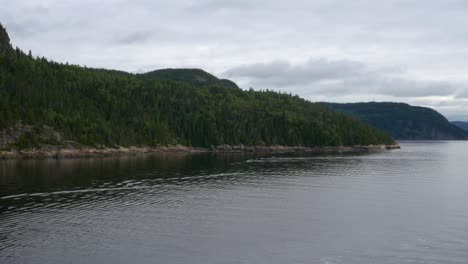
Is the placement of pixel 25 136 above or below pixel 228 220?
above

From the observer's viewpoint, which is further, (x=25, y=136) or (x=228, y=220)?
(x=25, y=136)

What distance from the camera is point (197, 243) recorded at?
167ft

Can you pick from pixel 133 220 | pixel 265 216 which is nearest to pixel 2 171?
pixel 133 220

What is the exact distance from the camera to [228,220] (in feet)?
208

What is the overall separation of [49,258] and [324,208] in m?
42.2

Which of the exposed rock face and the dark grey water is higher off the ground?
the exposed rock face

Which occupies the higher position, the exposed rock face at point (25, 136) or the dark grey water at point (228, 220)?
the exposed rock face at point (25, 136)

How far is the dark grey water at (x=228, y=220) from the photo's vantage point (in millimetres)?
46875

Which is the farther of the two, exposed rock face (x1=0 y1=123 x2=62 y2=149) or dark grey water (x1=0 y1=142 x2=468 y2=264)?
exposed rock face (x1=0 y1=123 x2=62 y2=149)

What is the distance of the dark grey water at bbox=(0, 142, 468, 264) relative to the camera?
154ft

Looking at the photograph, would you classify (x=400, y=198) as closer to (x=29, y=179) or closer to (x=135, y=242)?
(x=135, y=242)

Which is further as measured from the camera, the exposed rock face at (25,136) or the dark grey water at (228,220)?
the exposed rock face at (25,136)

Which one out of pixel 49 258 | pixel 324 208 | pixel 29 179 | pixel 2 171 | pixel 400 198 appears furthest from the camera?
pixel 2 171

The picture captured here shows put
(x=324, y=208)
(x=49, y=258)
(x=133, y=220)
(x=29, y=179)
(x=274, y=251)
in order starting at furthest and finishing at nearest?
(x=29, y=179), (x=324, y=208), (x=133, y=220), (x=274, y=251), (x=49, y=258)
